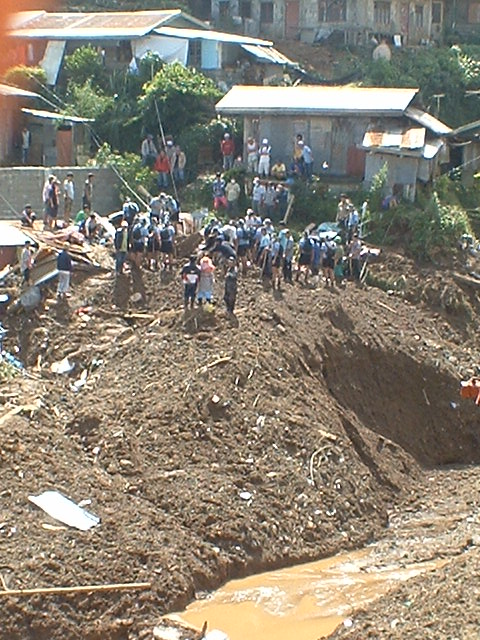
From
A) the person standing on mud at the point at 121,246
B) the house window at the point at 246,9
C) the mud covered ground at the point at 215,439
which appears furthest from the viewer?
the house window at the point at 246,9

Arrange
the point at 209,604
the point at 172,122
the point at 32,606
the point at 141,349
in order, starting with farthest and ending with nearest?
the point at 172,122
the point at 141,349
the point at 209,604
the point at 32,606

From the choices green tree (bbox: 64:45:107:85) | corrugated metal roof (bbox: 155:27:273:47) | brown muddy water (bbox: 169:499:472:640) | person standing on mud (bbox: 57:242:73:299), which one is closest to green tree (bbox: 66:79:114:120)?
green tree (bbox: 64:45:107:85)

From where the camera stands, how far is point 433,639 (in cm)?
1217

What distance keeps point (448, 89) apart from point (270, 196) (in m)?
13.6

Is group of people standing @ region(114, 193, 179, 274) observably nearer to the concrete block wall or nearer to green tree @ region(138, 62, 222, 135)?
the concrete block wall

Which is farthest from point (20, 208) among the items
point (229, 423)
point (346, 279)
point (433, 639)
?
point (433, 639)

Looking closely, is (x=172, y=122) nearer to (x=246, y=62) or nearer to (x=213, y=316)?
(x=246, y=62)

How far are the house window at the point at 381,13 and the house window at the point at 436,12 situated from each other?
3.09m

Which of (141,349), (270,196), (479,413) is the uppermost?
(270,196)

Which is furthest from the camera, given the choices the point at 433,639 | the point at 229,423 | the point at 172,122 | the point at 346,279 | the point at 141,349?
the point at 172,122

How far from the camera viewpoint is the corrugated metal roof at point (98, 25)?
37.8 metres

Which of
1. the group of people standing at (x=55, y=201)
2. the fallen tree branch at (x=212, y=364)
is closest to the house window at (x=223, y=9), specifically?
the group of people standing at (x=55, y=201)

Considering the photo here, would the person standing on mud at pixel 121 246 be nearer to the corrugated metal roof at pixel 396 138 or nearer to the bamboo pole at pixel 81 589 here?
the corrugated metal roof at pixel 396 138

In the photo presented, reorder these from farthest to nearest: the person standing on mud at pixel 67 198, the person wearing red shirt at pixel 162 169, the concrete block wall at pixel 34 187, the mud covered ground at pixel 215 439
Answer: the person wearing red shirt at pixel 162 169 → the concrete block wall at pixel 34 187 → the person standing on mud at pixel 67 198 → the mud covered ground at pixel 215 439
